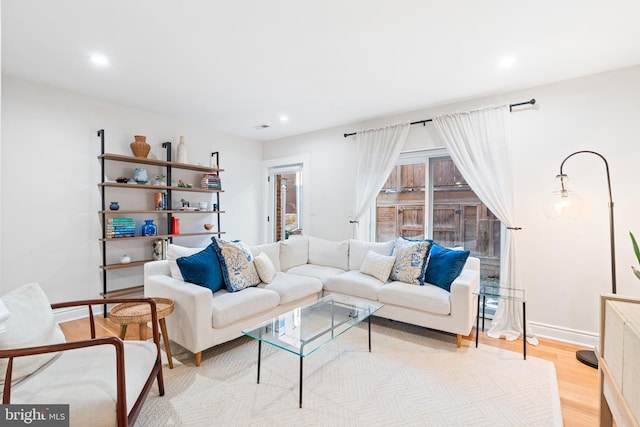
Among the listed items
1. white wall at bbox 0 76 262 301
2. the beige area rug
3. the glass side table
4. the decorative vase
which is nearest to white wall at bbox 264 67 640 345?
the glass side table

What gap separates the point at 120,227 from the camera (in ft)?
11.9

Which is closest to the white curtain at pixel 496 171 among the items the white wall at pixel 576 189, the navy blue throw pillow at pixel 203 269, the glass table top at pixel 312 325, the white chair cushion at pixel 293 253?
the white wall at pixel 576 189

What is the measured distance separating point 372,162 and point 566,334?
2.78 m

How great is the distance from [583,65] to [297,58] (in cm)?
251

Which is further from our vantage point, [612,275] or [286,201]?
[286,201]

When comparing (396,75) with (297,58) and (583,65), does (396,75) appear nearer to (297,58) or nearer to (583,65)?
(297,58)

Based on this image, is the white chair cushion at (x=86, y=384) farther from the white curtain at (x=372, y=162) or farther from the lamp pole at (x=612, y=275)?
the lamp pole at (x=612, y=275)

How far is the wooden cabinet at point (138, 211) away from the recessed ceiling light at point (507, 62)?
371cm

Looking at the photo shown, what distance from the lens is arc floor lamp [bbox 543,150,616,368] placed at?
2.50 metres

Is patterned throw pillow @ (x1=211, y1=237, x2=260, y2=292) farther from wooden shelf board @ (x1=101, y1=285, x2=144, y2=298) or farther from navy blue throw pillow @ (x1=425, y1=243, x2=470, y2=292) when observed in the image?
navy blue throw pillow @ (x1=425, y1=243, x2=470, y2=292)

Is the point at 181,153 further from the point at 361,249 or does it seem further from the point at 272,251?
the point at 361,249

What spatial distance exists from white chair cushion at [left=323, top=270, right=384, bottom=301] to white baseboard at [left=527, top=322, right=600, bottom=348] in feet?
5.34

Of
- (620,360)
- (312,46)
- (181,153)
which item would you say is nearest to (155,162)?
(181,153)

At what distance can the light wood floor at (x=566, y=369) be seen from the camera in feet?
6.23
